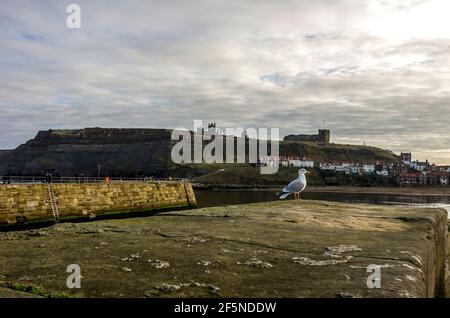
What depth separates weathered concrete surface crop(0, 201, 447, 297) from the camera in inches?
287

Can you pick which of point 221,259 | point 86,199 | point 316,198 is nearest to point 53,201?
point 86,199

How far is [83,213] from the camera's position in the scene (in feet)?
139

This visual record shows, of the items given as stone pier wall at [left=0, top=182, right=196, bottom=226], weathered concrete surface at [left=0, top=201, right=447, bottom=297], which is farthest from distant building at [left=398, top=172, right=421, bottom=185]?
weathered concrete surface at [left=0, top=201, right=447, bottom=297]

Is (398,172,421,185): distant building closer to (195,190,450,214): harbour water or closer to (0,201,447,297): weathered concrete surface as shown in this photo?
(195,190,450,214): harbour water

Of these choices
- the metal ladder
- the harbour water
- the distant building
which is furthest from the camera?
the distant building

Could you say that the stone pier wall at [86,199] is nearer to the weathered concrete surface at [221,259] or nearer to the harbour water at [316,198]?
the harbour water at [316,198]

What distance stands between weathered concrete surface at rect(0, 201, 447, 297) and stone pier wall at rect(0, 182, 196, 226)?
23400 mm

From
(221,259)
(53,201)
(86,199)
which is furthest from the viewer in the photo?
(86,199)

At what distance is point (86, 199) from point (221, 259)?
1433 inches

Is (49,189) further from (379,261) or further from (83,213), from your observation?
(379,261)

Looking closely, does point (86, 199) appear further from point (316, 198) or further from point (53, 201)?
point (316, 198)

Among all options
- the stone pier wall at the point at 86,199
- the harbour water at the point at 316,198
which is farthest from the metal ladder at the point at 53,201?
the harbour water at the point at 316,198

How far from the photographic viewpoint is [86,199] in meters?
43.3

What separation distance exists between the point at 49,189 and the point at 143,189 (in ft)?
51.3
